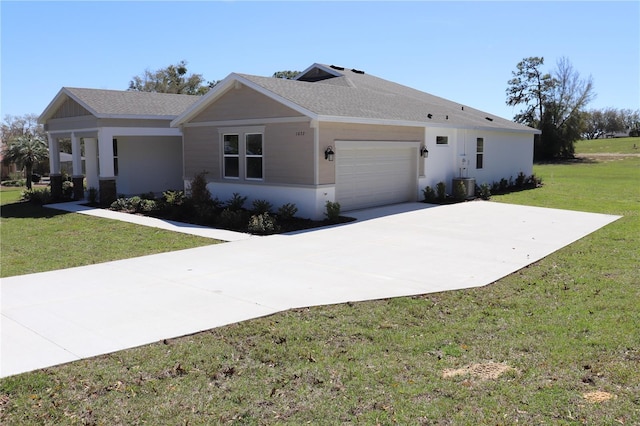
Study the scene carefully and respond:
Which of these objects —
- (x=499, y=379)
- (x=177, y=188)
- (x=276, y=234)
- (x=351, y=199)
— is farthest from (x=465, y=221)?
(x=177, y=188)

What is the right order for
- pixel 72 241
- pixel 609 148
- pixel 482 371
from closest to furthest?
pixel 482 371 → pixel 72 241 → pixel 609 148

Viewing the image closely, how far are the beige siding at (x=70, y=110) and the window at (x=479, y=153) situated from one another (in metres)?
15.9

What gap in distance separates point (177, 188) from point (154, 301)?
56.5ft

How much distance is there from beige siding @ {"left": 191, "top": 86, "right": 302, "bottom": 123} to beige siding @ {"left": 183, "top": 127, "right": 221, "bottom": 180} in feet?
1.68

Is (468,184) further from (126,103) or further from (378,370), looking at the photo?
(378,370)

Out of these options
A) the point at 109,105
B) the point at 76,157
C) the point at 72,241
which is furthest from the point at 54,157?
the point at 72,241

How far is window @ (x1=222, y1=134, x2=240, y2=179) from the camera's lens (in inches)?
685

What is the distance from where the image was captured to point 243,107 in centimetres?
1678

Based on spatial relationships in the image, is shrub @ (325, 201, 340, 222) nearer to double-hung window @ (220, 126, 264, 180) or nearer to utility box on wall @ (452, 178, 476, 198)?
double-hung window @ (220, 126, 264, 180)

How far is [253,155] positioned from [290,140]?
5.83 feet

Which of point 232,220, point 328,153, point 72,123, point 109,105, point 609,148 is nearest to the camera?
point 232,220

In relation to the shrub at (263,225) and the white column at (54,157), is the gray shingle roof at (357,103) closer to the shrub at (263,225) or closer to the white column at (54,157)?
the shrub at (263,225)

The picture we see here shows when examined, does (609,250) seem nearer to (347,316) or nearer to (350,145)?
(347,316)

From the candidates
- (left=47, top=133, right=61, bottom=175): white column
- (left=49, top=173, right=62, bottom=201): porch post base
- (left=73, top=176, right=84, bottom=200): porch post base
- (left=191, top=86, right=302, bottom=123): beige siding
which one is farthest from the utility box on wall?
(left=47, top=133, right=61, bottom=175): white column
